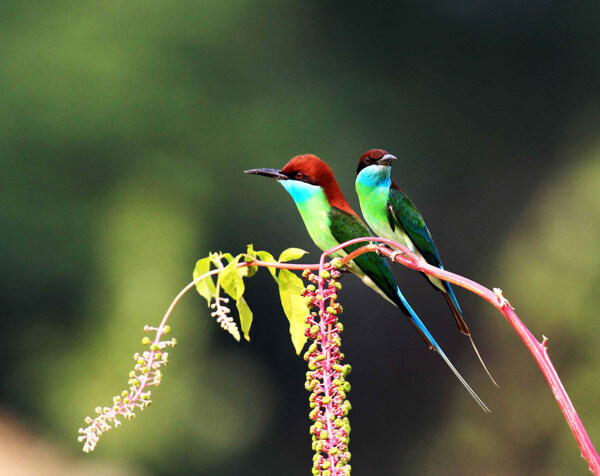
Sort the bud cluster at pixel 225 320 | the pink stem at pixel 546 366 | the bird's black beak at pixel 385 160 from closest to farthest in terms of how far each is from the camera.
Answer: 1. the pink stem at pixel 546 366
2. the bud cluster at pixel 225 320
3. the bird's black beak at pixel 385 160

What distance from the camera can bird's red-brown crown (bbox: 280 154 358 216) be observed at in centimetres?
49

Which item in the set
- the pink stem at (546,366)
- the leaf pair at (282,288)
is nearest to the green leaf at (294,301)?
the leaf pair at (282,288)

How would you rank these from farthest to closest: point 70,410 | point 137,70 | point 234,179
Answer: point 137,70
point 234,179
point 70,410

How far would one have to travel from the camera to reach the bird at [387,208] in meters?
0.50

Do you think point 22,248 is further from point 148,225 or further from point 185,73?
point 185,73

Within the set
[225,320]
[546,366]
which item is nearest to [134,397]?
[225,320]

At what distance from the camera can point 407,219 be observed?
0.51m

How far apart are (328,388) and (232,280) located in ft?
0.37

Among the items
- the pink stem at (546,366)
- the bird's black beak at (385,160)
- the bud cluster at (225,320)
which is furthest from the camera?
the bird's black beak at (385,160)

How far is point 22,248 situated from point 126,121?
93 cm

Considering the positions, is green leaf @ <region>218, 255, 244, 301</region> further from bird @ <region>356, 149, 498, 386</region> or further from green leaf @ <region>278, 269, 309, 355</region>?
bird @ <region>356, 149, 498, 386</region>

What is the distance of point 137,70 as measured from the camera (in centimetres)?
444

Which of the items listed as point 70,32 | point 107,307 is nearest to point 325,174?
point 107,307

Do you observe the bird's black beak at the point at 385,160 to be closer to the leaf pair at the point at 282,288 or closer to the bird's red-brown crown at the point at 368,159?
the bird's red-brown crown at the point at 368,159
